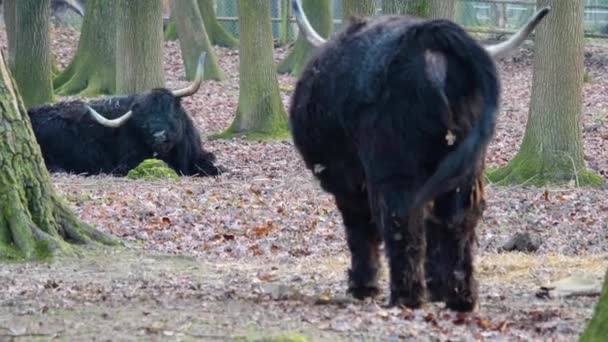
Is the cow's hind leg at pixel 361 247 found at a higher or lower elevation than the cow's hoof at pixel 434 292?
higher

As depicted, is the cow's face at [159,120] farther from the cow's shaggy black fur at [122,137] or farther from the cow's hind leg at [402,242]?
the cow's hind leg at [402,242]

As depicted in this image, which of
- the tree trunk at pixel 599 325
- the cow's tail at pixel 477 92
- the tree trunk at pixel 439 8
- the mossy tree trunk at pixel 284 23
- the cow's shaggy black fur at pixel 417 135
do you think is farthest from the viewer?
the mossy tree trunk at pixel 284 23

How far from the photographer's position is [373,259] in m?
8.54

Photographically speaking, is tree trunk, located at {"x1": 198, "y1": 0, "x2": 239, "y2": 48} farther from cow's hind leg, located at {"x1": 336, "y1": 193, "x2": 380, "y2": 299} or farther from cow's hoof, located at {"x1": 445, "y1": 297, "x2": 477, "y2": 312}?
cow's hoof, located at {"x1": 445, "y1": 297, "x2": 477, "y2": 312}

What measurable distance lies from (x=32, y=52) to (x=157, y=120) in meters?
5.10

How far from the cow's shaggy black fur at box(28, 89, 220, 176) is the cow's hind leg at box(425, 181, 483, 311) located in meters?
10.1

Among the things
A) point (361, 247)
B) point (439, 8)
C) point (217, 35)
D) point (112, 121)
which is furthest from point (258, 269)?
point (217, 35)

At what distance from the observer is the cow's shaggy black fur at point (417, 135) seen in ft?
24.3

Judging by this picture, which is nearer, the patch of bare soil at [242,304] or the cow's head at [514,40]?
the patch of bare soil at [242,304]

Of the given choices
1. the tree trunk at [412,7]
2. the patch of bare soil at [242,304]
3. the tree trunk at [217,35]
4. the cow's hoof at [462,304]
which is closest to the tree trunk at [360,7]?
the tree trunk at [412,7]

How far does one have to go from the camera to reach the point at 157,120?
59.0 feet

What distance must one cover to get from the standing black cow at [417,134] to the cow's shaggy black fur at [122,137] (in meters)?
9.87

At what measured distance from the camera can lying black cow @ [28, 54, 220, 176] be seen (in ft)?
58.9

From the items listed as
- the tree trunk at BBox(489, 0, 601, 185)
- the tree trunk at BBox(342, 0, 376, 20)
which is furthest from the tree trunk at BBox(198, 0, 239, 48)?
the tree trunk at BBox(489, 0, 601, 185)
